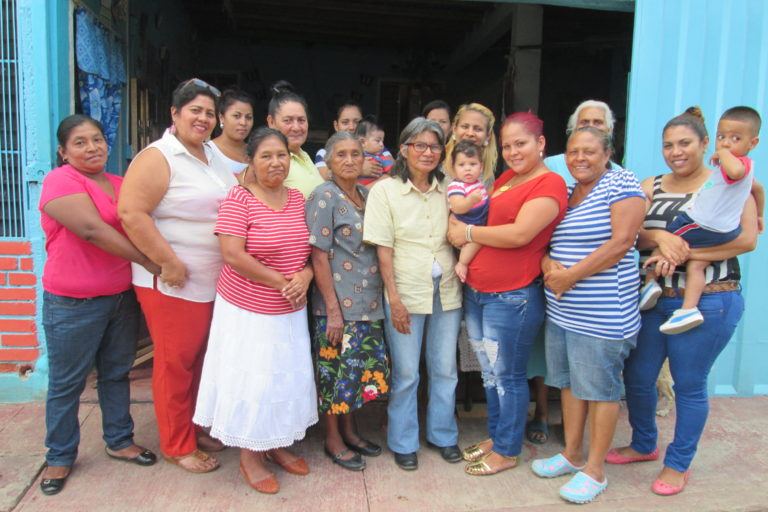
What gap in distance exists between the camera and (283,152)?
105 inches

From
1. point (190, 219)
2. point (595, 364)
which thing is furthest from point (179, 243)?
point (595, 364)

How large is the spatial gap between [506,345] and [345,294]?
847 mm

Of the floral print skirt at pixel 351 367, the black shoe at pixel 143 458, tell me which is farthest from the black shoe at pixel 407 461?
the black shoe at pixel 143 458

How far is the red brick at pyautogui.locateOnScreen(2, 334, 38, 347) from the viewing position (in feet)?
11.5

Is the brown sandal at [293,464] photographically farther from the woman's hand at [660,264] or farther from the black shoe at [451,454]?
the woman's hand at [660,264]

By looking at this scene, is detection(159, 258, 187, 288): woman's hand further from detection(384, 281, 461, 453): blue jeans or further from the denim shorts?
the denim shorts

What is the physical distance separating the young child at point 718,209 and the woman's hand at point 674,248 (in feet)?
0.14

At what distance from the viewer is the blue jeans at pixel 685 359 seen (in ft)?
8.85

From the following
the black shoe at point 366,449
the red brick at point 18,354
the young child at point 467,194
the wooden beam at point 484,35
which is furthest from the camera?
the wooden beam at point 484,35

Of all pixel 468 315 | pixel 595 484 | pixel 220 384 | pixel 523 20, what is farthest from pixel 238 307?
pixel 523 20

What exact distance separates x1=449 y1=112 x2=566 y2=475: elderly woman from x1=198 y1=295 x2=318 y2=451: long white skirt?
953 mm

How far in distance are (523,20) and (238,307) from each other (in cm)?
515

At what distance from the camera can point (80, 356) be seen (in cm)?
276

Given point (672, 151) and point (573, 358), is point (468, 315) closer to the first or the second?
point (573, 358)
